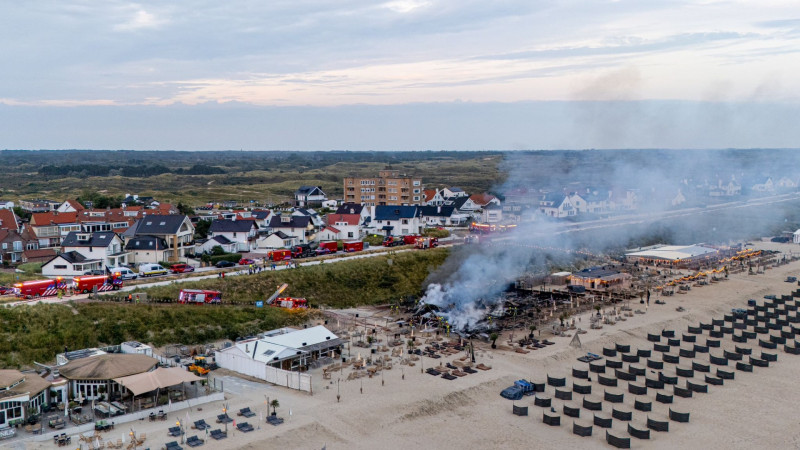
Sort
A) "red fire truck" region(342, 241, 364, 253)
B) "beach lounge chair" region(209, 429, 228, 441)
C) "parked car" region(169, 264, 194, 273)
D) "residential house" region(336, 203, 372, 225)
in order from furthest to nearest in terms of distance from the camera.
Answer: "residential house" region(336, 203, 372, 225) < "red fire truck" region(342, 241, 364, 253) < "parked car" region(169, 264, 194, 273) < "beach lounge chair" region(209, 429, 228, 441)

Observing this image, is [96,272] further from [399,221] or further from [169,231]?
[399,221]

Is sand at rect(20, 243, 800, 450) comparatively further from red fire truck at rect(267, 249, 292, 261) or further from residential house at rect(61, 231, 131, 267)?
red fire truck at rect(267, 249, 292, 261)

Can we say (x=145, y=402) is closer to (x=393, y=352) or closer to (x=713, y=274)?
(x=393, y=352)

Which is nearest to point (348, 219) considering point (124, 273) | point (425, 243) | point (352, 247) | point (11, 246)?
point (352, 247)

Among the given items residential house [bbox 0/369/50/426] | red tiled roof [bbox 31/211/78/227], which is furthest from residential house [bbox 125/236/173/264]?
residential house [bbox 0/369/50/426]

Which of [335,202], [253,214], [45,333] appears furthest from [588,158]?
[45,333]
